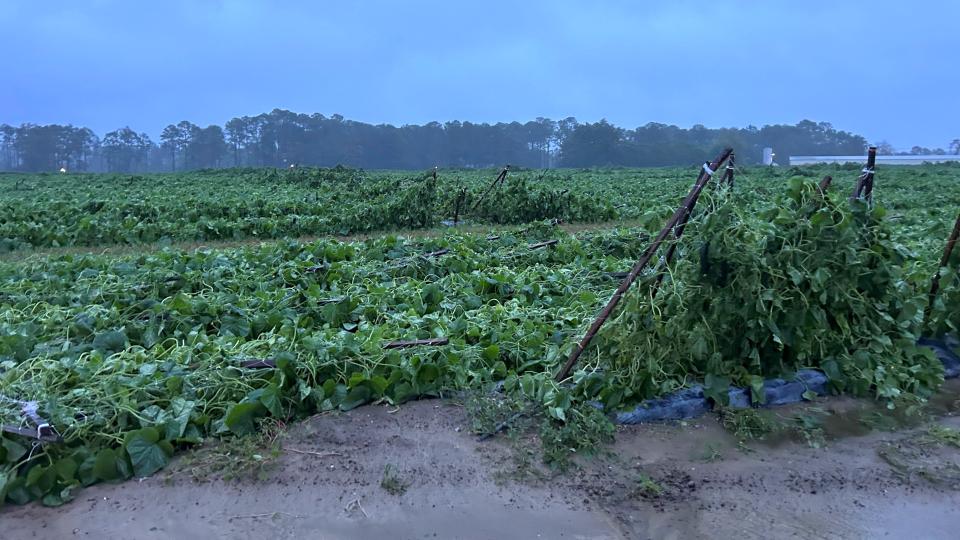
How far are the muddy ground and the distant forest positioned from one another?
70175mm

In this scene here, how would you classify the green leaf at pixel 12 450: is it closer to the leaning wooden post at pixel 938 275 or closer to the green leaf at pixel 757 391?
the green leaf at pixel 757 391

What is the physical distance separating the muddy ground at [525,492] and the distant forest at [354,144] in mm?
70175

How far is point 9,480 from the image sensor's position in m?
3.53

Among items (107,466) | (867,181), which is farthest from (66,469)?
(867,181)

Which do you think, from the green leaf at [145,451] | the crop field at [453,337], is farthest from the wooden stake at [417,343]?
the green leaf at [145,451]

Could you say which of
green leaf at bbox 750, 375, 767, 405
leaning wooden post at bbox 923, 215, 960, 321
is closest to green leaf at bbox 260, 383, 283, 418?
green leaf at bbox 750, 375, 767, 405

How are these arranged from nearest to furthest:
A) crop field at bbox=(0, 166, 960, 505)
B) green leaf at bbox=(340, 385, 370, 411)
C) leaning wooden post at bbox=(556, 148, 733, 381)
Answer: crop field at bbox=(0, 166, 960, 505)
green leaf at bbox=(340, 385, 370, 411)
leaning wooden post at bbox=(556, 148, 733, 381)

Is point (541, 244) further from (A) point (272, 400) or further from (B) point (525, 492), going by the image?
(B) point (525, 492)

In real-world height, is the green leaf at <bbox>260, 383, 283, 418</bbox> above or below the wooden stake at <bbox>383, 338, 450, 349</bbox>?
below

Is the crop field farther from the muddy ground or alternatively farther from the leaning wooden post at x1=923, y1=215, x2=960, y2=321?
the muddy ground

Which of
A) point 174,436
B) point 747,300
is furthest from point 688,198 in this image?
point 174,436

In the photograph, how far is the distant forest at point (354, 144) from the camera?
75.6 meters

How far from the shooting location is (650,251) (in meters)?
4.59

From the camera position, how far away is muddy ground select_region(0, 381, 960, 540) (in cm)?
341
